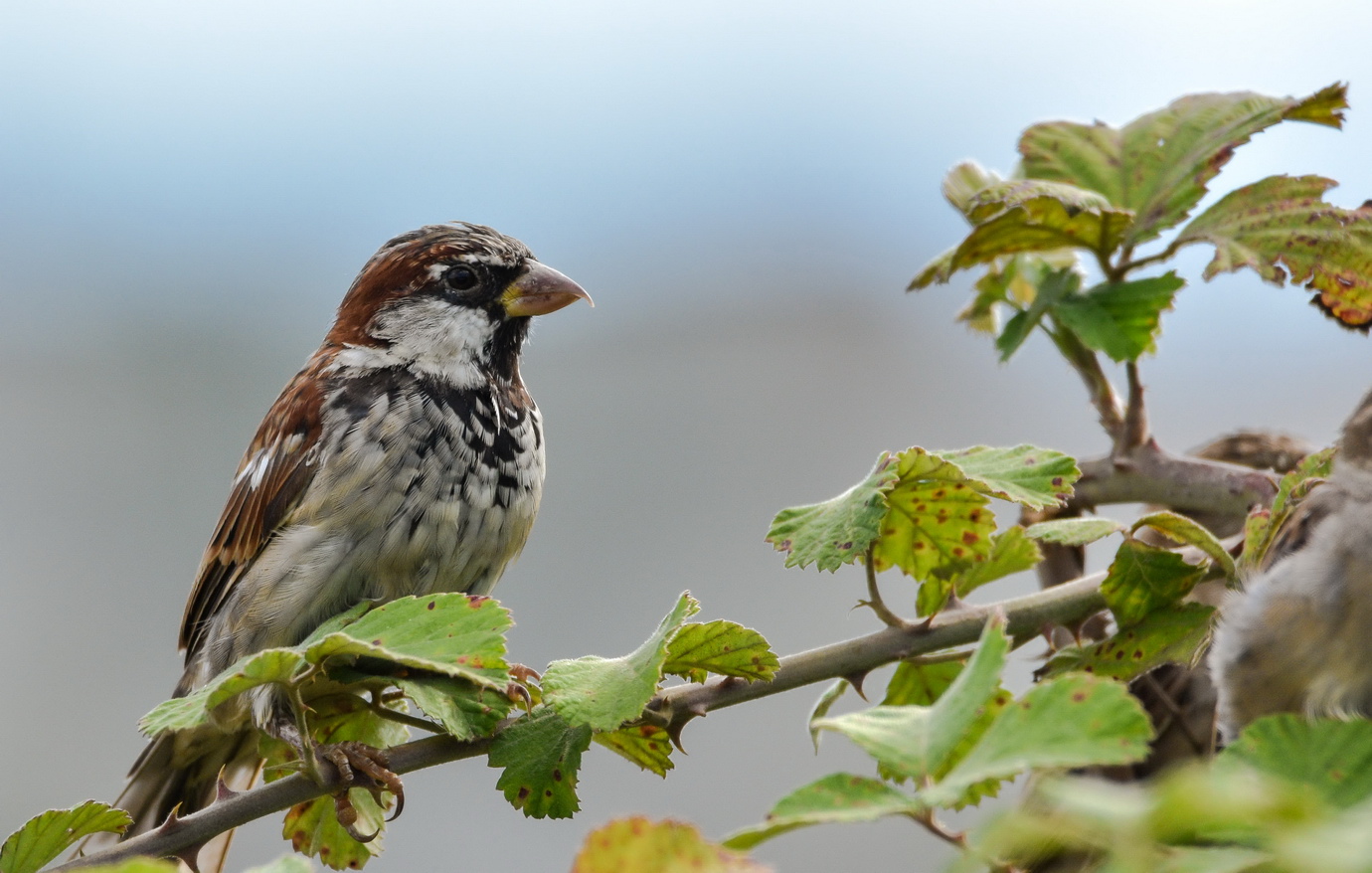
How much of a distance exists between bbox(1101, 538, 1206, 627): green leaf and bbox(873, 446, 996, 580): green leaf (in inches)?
4.9

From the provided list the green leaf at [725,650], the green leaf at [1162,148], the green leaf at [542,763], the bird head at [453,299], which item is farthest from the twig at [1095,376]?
the bird head at [453,299]

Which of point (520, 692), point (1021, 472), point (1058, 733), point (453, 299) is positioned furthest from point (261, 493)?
point (1058, 733)

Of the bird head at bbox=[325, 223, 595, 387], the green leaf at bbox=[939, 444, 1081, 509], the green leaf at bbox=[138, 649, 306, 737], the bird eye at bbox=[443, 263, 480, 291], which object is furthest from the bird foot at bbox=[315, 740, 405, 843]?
the bird eye at bbox=[443, 263, 480, 291]

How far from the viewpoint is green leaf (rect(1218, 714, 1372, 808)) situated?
0.46 metres

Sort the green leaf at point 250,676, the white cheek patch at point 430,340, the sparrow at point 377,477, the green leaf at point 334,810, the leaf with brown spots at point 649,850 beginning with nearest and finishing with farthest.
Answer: the leaf with brown spots at point 649,850
the green leaf at point 250,676
the green leaf at point 334,810
the sparrow at point 377,477
the white cheek patch at point 430,340

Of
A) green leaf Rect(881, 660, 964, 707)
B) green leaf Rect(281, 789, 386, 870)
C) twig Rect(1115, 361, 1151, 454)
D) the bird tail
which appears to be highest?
twig Rect(1115, 361, 1151, 454)

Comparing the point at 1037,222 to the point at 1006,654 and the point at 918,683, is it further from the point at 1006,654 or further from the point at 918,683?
the point at 1006,654

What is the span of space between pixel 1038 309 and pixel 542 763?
27.1 inches

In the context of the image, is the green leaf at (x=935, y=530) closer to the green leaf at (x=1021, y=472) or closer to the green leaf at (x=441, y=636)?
the green leaf at (x=1021, y=472)

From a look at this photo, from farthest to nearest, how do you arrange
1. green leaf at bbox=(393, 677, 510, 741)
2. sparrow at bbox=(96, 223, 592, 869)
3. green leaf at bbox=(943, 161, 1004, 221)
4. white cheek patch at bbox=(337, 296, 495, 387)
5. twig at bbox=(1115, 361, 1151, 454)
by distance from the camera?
white cheek patch at bbox=(337, 296, 495, 387) → sparrow at bbox=(96, 223, 592, 869) → green leaf at bbox=(943, 161, 1004, 221) → twig at bbox=(1115, 361, 1151, 454) → green leaf at bbox=(393, 677, 510, 741)

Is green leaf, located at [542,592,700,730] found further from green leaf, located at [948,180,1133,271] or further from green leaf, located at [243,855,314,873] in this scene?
green leaf, located at [948,180,1133,271]

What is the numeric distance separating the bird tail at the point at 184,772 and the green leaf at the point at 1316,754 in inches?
61.4

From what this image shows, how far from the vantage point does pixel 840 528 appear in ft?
3.26

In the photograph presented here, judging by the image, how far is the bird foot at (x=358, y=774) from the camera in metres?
1.01
